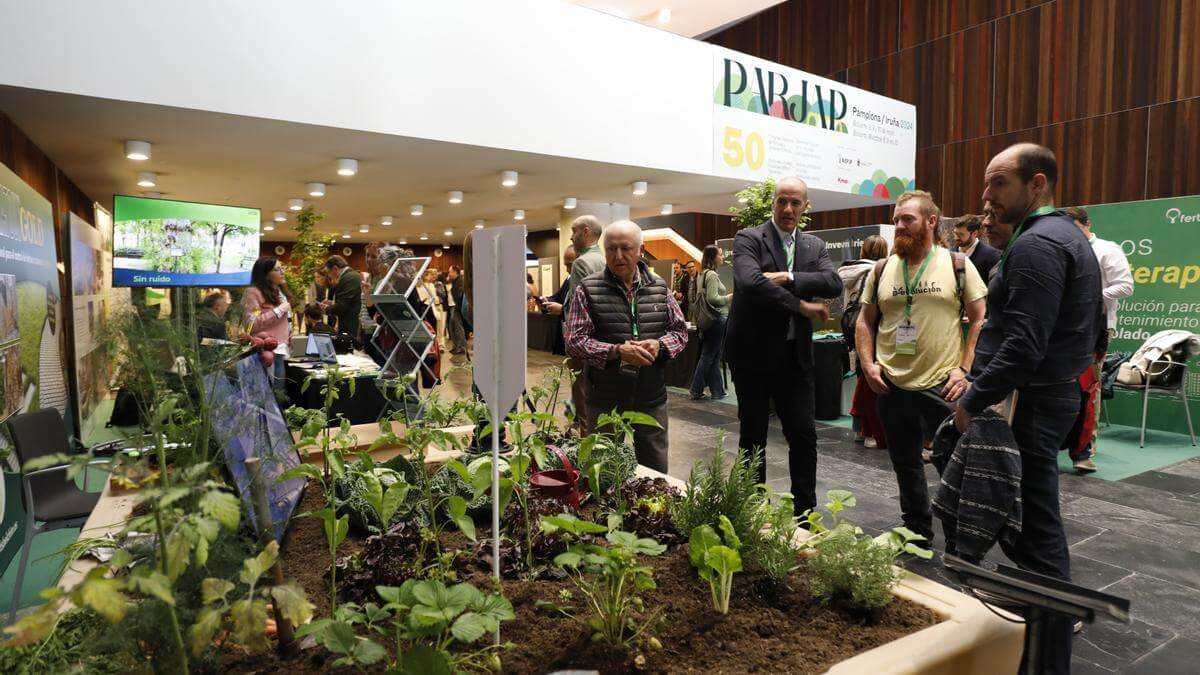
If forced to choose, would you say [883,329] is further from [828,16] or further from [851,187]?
[828,16]

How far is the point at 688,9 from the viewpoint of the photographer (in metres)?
12.8

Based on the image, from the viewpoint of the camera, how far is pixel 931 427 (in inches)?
106

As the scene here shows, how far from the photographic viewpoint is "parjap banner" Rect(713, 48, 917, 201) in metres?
7.68

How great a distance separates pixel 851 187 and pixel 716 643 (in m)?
8.84

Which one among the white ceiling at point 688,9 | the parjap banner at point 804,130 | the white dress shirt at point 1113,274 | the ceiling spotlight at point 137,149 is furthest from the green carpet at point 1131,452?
the white ceiling at point 688,9

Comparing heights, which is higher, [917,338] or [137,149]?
[137,149]

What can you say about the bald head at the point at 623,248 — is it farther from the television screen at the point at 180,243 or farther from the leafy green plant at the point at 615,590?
the television screen at the point at 180,243

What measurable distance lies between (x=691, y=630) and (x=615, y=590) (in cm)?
18

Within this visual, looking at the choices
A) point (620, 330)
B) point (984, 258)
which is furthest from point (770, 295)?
point (984, 258)

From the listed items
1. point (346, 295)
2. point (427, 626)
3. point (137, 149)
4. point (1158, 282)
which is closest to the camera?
point (427, 626)

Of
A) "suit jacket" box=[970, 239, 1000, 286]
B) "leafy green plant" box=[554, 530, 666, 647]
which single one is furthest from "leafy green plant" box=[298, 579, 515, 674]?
"suit jacket" box=[970, 239, 1000, 286]

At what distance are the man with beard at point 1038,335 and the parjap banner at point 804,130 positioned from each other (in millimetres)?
5891

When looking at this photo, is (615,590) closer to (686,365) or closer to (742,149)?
(686,365)

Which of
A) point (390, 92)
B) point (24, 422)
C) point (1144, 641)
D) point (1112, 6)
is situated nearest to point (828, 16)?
point (1112, 6)
